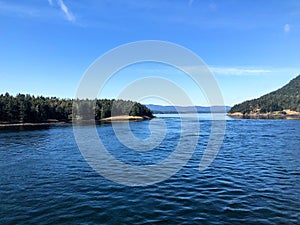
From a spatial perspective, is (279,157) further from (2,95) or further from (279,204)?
(2,95)

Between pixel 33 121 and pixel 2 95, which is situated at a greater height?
pixel 2 95

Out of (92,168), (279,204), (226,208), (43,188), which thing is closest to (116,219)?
(226,208)

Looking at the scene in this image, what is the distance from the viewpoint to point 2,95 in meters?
154

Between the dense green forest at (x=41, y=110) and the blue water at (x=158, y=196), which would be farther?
the dense green forest at (x=41, y=110)

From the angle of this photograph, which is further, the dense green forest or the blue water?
the dense green forest

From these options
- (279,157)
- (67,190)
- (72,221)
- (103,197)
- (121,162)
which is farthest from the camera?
(279,157)

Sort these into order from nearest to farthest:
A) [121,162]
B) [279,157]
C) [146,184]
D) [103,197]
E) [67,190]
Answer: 1. [103,197]
2. [67,190]
3. [146,184]
4. [121,162]
5. [279,157]

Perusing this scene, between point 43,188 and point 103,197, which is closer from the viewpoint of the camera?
point 103,197

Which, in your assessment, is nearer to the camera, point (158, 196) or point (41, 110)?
point (158, 196)

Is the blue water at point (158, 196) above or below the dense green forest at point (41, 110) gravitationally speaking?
below

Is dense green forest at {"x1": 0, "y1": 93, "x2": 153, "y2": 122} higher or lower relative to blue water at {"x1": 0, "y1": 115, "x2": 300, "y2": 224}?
higher

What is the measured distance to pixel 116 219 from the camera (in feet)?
54.9

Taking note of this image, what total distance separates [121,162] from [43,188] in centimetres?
1313

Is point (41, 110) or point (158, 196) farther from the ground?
point (41, 110)
